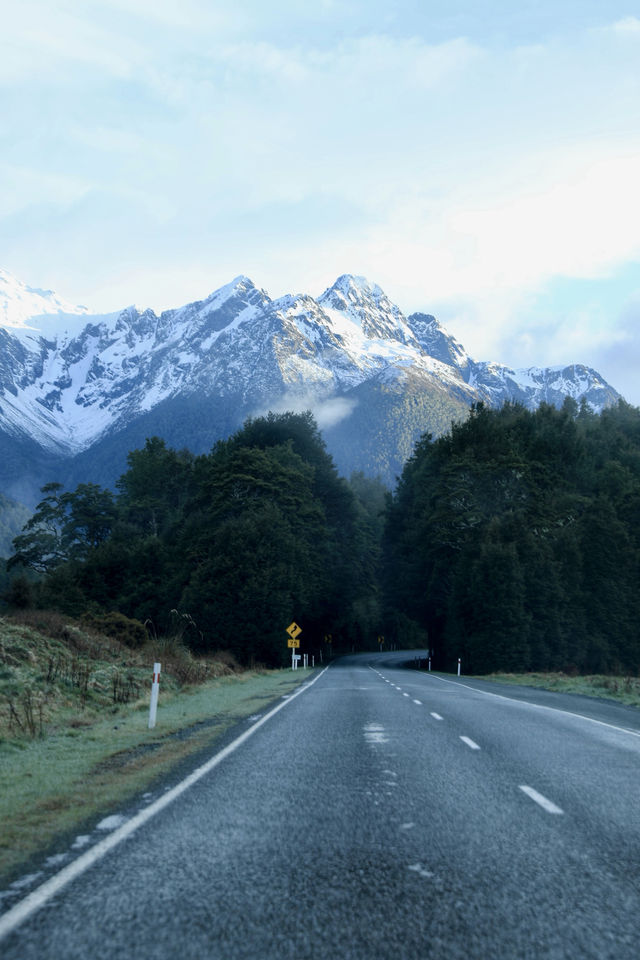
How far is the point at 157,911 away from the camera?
4.43 meters

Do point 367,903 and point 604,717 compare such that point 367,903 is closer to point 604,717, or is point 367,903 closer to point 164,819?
point 164,819

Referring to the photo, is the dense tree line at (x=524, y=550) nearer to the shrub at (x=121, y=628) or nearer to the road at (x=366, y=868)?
the shrub at (x=121, y=628)

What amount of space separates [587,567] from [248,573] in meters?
24.6

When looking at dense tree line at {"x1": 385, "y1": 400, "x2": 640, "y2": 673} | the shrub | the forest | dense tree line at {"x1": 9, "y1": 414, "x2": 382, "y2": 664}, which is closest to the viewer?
the shrub

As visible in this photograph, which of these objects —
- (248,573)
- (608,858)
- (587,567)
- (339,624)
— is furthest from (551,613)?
(608,858)

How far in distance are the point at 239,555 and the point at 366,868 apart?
48593 millimetres

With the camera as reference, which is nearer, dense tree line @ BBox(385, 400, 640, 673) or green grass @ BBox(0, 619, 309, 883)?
green grass @ BBox(0, 619, 309, 883)

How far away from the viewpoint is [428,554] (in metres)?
59.9

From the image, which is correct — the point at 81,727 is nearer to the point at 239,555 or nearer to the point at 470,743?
the point at 470,743

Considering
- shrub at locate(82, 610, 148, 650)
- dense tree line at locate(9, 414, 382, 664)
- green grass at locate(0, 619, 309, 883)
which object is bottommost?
green grass at locate(0, 619, 309, 883)

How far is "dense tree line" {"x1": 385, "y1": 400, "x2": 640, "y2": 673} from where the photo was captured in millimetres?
52094

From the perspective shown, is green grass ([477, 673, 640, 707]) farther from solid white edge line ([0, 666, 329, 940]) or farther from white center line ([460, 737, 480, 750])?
solid white edge line ([0, 666, 329, 940])

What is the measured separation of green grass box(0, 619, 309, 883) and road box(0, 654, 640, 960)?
0.68 meters

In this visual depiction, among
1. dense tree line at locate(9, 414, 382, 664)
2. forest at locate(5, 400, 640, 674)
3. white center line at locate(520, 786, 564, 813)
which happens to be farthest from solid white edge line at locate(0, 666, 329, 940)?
dense tree line at locate(9, 414, 382, 664)
